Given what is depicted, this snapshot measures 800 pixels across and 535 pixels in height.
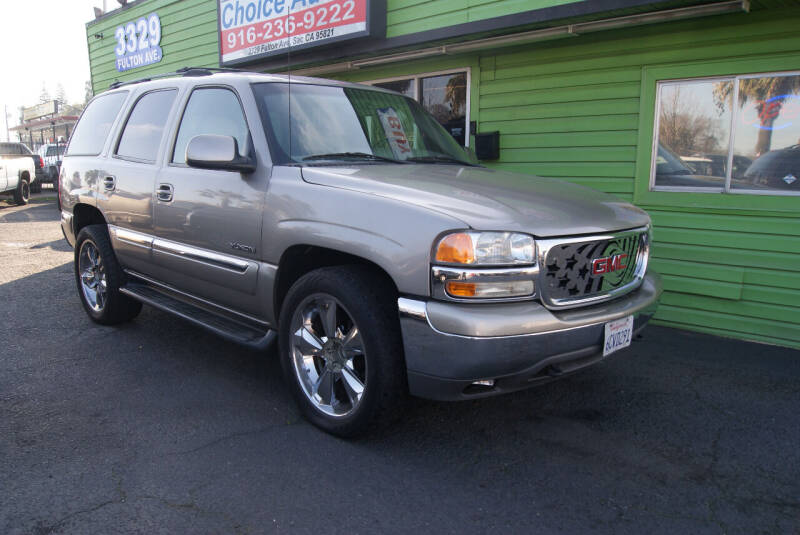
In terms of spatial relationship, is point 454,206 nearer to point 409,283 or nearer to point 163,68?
point 409,283

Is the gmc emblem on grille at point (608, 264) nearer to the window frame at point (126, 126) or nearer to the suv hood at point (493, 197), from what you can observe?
the suv hood at point (493, 197)

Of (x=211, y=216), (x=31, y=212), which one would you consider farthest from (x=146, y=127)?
(x=31, y=212)

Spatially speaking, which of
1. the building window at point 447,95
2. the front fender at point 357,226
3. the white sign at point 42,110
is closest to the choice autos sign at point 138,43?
the building window at point 447,95

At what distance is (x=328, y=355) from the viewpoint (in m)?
3.16

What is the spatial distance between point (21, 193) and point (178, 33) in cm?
920

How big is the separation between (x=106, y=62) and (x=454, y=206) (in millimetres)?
13442

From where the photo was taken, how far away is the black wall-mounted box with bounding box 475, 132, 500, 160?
6469 millimetres

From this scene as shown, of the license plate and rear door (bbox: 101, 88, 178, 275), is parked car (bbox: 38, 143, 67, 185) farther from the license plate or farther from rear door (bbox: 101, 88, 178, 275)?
the license plate

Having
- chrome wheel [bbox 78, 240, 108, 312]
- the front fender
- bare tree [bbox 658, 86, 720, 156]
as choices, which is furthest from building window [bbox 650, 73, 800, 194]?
chrome wheel [bbox 78, 240, 108, 312]

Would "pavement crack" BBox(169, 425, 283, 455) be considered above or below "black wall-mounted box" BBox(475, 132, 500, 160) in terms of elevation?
below

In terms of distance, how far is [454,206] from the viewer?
8.90 ft

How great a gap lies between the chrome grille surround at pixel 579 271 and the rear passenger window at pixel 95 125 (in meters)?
3.86

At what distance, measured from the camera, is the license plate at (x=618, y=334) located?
2.86m

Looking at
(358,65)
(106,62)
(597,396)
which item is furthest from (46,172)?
(597,396)
